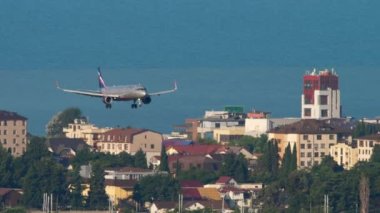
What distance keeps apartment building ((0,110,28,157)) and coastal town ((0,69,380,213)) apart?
2.8 inches

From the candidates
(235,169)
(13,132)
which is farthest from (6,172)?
(13,132)

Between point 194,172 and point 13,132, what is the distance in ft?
108

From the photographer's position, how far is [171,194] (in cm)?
12912

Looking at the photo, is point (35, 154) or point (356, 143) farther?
point (356, 143)

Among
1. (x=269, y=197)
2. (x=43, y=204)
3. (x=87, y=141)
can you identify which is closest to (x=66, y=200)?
(x=43, y=204)

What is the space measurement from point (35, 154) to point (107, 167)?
5040 millimetres

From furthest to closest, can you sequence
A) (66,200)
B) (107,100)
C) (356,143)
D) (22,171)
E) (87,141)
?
(87,141) < (356,143) < (22,171) < (66,200) < (107,100)

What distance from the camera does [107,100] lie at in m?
100

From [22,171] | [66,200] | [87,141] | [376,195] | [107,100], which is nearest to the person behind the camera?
[107,100]

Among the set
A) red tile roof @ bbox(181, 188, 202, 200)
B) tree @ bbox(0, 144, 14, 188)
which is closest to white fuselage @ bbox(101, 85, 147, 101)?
red tile roof @ bbox(181, 188, 202, 200)

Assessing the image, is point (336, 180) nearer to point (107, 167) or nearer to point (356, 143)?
point (107, 167)

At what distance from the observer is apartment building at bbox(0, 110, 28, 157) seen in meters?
174

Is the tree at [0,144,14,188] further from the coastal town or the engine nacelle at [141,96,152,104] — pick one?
the engine nacelle at [141,96,152,104]

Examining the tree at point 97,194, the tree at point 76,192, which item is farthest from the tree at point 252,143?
the tree at point 97,194
